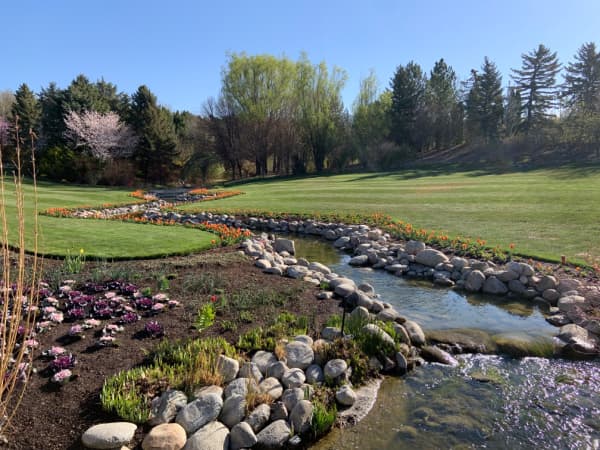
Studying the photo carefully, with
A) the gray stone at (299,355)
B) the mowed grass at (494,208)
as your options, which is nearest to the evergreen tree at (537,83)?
the mowed grass at (494,208)

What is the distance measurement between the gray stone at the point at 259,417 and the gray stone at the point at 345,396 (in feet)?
2.62

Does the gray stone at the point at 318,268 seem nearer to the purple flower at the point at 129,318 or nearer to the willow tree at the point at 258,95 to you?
the purple flower at the point at 129,318

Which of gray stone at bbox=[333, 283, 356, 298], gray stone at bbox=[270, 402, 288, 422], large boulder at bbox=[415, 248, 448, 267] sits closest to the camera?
gray stone at bbox=[270, 402, 288, 422]

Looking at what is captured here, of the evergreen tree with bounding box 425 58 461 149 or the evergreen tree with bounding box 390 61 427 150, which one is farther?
the evergreen tree with bounding box 425 58 461 149

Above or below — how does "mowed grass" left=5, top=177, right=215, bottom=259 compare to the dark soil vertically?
above

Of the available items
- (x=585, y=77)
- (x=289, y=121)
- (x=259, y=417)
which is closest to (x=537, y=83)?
(x=585, y=77)

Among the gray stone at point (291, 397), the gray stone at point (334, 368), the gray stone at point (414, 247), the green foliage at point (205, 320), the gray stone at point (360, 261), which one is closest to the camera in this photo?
the gray stone at point (291, 397)

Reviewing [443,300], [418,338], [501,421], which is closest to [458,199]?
[443,300]

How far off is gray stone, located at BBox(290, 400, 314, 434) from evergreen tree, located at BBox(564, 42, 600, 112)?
170ft

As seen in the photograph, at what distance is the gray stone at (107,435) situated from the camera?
309 centimetres

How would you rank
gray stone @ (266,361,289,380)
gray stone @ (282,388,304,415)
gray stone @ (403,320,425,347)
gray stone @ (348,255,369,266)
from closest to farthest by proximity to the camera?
gray stone @ (282,388,304,415), gray stone @ (266,361,289,380), gray stone @ (403,320,425,347), gray stone @ (348,255,369,266)

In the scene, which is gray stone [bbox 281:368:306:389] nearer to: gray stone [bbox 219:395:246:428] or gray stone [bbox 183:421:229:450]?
gray stone [bbox 219:395:246:428]

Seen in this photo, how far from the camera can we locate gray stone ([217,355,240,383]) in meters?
4.06

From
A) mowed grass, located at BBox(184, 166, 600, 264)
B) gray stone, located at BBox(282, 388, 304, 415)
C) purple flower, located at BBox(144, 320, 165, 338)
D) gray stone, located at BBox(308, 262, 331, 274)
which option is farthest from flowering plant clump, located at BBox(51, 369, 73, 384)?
mowed grass, located at BBox(184, 166, 600, 264)
